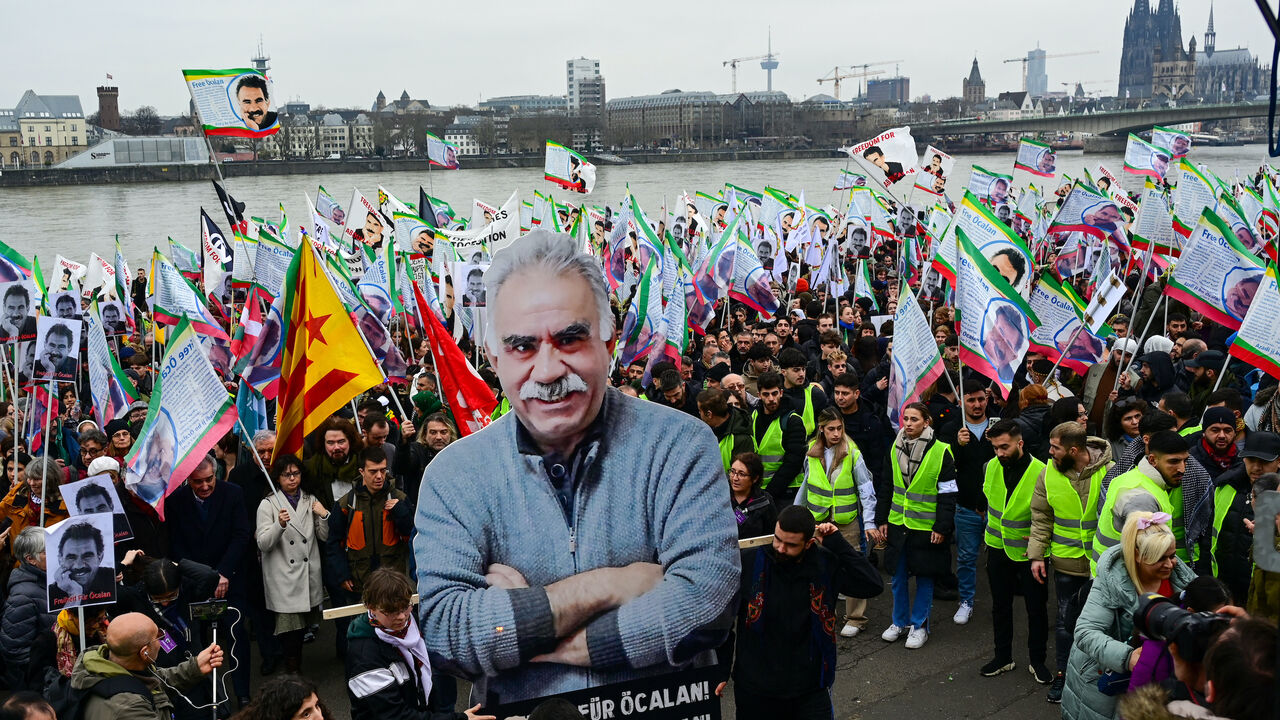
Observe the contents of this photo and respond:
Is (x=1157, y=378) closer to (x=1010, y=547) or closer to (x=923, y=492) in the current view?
(x=923, y=492)

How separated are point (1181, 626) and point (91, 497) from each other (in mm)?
4708

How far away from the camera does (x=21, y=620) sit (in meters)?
5.24

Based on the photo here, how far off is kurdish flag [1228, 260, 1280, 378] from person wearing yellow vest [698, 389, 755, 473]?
3.16 metres

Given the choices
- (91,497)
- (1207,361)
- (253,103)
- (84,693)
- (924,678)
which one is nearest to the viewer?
(84,693)

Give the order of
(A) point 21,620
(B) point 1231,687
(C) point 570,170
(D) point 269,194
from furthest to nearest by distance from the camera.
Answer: (D) point 269,194 → (C) point 570,170 → (A) point 21,620 → (B) point 1231,687

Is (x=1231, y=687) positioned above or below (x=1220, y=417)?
above

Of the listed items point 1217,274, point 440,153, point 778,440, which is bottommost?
point 778,440

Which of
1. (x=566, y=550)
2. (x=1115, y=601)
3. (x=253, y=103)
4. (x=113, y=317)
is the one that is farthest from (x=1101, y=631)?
(x=113, y=317)

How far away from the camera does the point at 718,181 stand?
2908 inches

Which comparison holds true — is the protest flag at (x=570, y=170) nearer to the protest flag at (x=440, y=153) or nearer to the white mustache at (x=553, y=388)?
the protest flag at (x=440, y=153)

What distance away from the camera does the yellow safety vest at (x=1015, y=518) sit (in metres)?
6.41

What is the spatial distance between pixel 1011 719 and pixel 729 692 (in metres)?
1.56

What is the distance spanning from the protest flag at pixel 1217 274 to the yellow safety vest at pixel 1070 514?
3166 millimetres

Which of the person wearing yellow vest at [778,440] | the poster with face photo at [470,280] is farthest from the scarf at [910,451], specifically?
the poster with face photo at [470,280]
